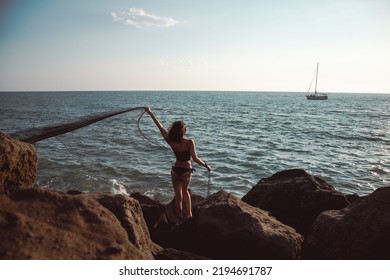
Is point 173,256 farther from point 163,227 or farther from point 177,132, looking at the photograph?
point 177,132

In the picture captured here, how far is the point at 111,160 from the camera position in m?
14.8

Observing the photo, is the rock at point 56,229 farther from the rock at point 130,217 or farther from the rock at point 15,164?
the rock at point 15,164

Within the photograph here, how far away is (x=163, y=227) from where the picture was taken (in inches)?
243

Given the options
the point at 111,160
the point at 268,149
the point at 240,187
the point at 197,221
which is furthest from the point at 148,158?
the point at 197,221

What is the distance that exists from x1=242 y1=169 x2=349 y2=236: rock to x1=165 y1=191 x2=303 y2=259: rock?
1.65 meters

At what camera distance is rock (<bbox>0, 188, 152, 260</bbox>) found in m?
2.66

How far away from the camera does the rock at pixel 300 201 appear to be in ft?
22.3

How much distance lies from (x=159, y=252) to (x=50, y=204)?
1899 millimetres

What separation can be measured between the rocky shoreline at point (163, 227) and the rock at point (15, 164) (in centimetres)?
1

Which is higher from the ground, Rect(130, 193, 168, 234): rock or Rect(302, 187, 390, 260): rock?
Rect(302, 187, 390, 260): rock

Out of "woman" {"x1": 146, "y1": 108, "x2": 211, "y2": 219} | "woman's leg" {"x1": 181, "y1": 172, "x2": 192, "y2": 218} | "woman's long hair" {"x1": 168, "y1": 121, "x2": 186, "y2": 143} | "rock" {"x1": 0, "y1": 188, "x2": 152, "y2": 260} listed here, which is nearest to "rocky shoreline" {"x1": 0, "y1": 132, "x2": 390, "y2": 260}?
"rock" {"x1": 0, "y1": 188, "x2": 152, "y2": 260}

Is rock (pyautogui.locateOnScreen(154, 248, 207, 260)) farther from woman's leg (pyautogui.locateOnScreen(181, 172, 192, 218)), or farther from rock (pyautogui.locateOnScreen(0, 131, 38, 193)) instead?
rock (pyautogui.locateOnScreen(0, 131, 38, 193))

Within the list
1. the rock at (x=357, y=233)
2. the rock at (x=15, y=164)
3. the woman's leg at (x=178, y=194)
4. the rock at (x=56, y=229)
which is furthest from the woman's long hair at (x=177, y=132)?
the rock at (x=357, y=233)

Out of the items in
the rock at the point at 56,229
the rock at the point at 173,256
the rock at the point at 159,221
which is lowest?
the rock at the point at 159,221
